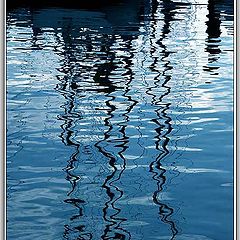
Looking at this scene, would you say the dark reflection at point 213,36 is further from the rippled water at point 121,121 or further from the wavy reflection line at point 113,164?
the wavy reflection line at point 113,164

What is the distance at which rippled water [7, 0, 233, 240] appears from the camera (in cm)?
266

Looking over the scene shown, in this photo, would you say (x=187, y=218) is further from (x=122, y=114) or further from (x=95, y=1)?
(x=95, y=1)

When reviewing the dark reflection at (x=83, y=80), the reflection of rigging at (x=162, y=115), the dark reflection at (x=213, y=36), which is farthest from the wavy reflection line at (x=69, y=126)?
the dark reflection at (x=213, y=36)

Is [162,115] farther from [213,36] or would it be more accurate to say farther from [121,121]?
[213,36]

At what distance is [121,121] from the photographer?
2709 mm

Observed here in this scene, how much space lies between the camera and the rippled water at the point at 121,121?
8.74ft

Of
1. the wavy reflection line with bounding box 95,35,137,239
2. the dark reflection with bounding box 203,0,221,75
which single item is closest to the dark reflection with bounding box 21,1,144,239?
the wavy reflection line with bounding box 95,35,137,239

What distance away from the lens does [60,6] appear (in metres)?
2.72

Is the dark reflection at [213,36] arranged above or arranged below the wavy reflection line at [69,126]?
above

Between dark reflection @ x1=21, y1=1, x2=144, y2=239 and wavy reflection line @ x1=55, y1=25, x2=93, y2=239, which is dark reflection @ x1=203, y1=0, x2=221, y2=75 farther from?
wavy reflection line @ x1=55, y1=25, x2=93, y2=239

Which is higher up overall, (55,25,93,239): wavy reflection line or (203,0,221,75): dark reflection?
(203,0,221,75): dark reflection

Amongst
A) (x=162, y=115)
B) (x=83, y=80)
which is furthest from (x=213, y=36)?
(x=83, y=80)

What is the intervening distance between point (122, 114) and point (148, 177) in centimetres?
21

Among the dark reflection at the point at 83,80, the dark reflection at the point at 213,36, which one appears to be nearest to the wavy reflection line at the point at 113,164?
the dark reflection at the point at 83,80
